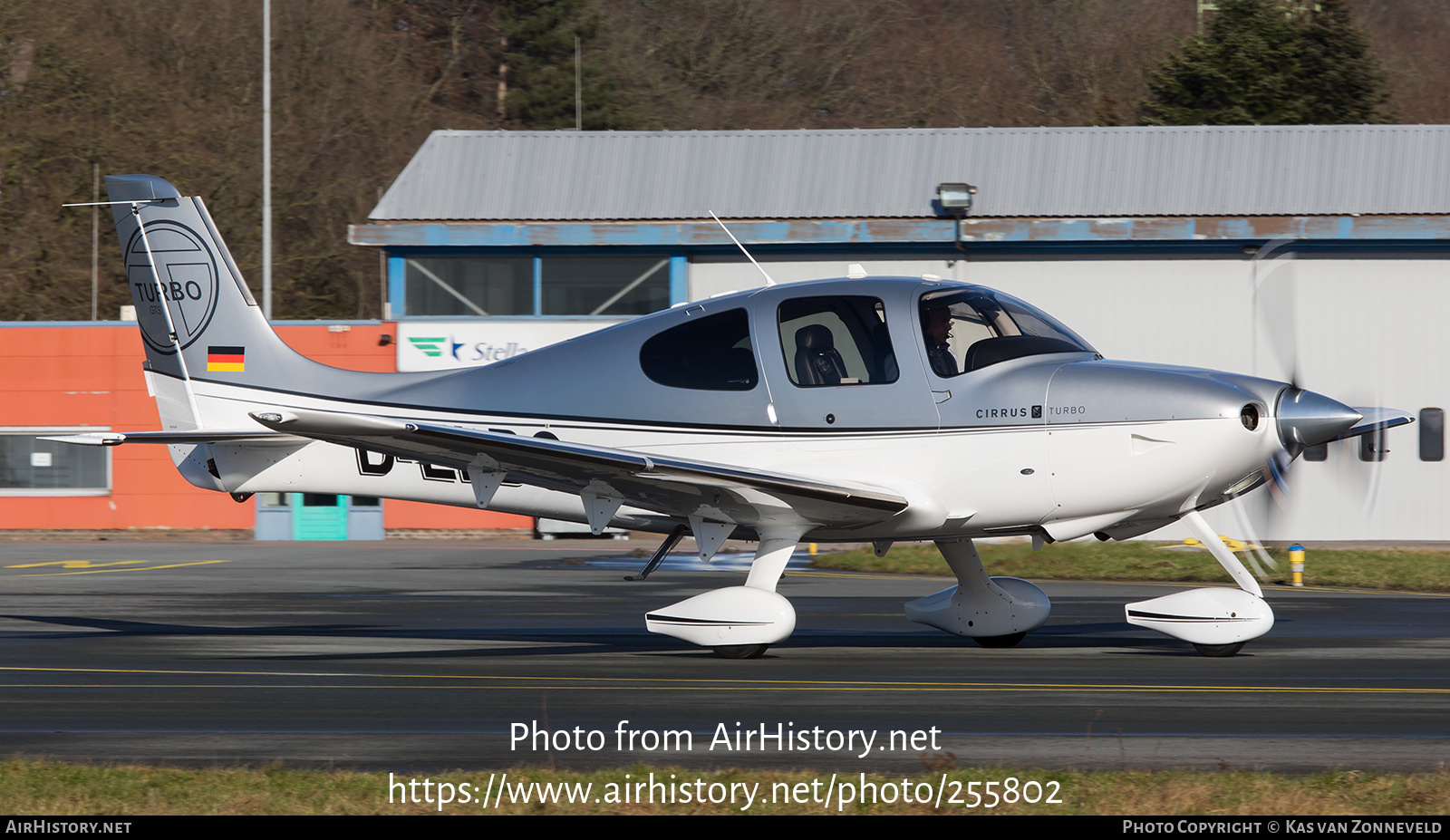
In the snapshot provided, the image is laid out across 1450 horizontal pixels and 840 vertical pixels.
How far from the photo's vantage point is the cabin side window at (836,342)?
1038 centimetres

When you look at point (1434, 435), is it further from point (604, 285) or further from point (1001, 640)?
point (1001, 640)

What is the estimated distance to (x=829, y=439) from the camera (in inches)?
414

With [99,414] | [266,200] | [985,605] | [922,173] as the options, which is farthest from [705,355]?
[266,200]

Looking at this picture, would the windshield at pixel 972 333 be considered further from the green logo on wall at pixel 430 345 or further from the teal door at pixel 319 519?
the teal door at pixel 319 519

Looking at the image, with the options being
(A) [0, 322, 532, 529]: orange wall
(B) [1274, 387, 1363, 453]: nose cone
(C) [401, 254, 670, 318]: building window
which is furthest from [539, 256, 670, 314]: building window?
(B) [1274, 387, 1363, 453]: nose cone

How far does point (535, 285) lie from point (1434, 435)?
16114mm

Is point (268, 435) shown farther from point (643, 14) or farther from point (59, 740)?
point (643, 14)

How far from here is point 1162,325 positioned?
26.5 meters

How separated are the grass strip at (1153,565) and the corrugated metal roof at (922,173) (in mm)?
6842

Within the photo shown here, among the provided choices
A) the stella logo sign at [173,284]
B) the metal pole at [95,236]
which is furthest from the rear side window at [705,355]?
the metal pole at [95,236]

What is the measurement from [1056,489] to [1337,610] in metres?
5.86

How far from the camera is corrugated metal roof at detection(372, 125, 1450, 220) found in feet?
86.8

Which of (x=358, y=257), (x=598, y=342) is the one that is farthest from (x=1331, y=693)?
(x=358, y=257)

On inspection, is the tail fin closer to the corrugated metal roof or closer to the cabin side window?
the cabin side window
